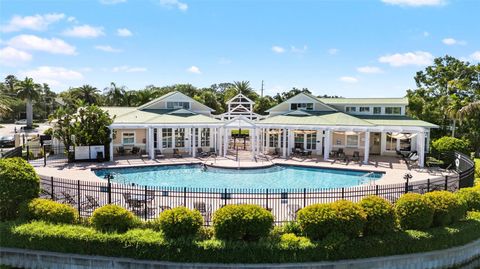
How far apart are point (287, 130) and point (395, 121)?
9808 mm

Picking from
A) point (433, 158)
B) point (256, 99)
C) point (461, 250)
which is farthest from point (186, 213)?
point (256, 99)

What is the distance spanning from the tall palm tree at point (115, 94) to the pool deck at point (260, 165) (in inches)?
1496

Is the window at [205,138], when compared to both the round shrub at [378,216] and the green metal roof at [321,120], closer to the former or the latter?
the green metal roof at [321,120]

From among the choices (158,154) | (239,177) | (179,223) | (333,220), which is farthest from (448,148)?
(179,223)

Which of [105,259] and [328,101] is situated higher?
[328,101]

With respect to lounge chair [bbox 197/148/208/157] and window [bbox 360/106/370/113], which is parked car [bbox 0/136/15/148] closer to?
lounge chair [bbox 197/148/208/157]

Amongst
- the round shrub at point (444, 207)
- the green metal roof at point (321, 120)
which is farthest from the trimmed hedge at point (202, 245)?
the green metal roof at point (321, 120)

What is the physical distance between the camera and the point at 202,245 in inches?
387

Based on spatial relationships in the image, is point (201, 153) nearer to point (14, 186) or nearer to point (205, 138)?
point (205, 138)

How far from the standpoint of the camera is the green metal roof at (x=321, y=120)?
97.8ft

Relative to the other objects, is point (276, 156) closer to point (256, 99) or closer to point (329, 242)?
point (329, 242)

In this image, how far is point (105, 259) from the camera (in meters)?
10.0

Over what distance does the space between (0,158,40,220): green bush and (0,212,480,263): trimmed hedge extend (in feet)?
2.57

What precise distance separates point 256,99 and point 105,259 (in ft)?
180
